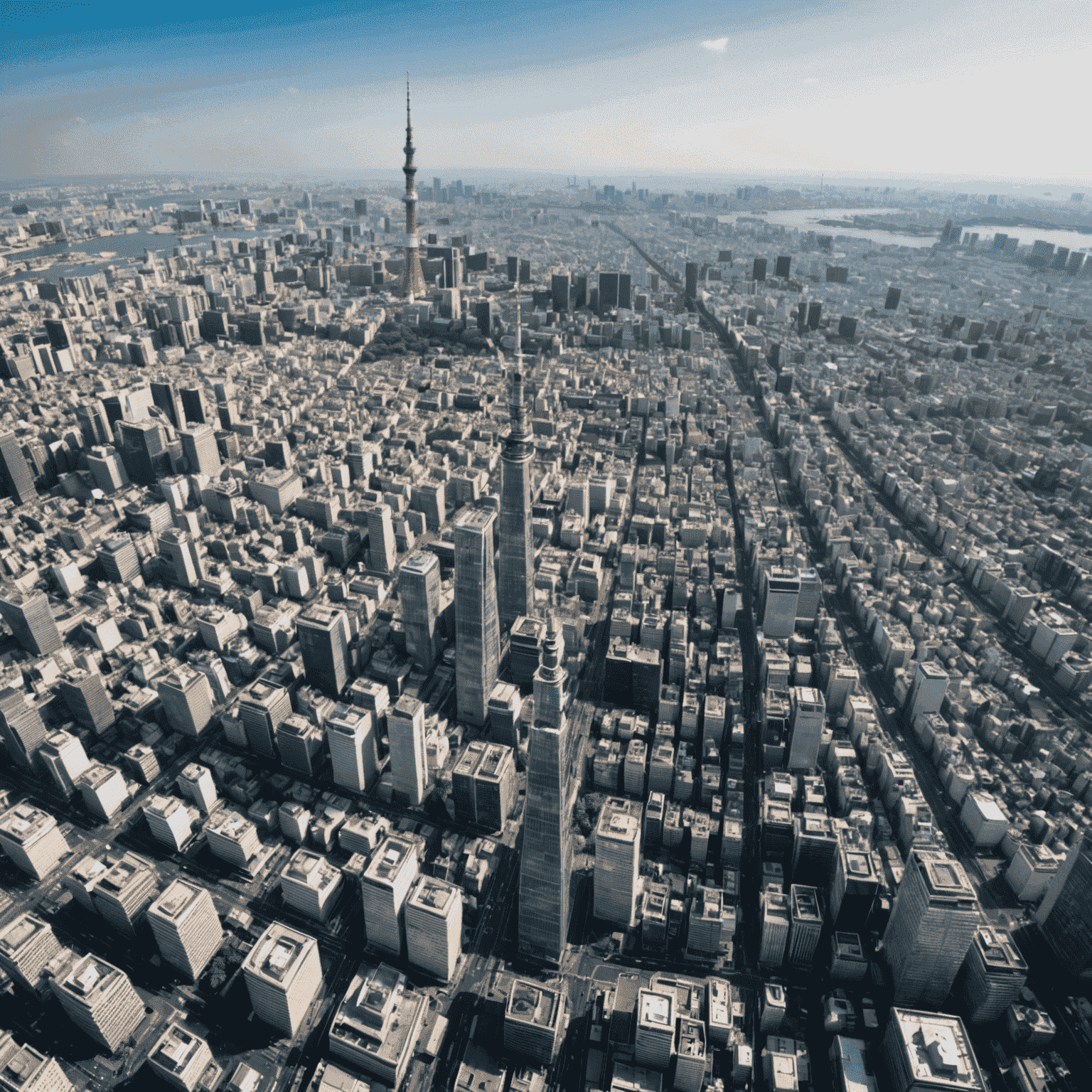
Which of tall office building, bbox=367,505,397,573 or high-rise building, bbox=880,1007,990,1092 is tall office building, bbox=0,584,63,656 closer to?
tall office building, bbox=367,505,397,573

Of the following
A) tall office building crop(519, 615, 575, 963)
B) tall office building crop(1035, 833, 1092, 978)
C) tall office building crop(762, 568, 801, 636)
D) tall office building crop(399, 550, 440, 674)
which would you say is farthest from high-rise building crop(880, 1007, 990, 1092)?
tall office building crop(399, 550, 440, 674)

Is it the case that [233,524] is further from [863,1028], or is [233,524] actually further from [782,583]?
[863,1028]

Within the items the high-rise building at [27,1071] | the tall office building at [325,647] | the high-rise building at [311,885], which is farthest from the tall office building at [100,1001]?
the tall office building at [325,647]

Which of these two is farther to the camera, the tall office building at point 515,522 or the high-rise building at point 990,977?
the tall office building at point 515,522

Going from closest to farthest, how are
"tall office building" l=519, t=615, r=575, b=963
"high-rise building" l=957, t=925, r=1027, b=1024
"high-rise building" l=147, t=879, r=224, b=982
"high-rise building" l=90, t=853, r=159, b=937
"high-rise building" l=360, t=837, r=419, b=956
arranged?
1. "tall office building" l=519, t=615, r=575, b=963
2. "high-rise building" l=957, t=925, r=1027, b=1024
3. "high-rise building" l=147, t=879, r=224, b=982
4. "high-rise building" l=360, t=837, r=419, b=956
5. "high-rise building" l=90, t=853, r=159, b=937

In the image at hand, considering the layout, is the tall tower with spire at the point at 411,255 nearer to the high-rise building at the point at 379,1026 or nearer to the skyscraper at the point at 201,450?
the skyscraper at the point at 201,450

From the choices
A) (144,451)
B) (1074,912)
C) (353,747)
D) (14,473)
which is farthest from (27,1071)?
(14,473)
